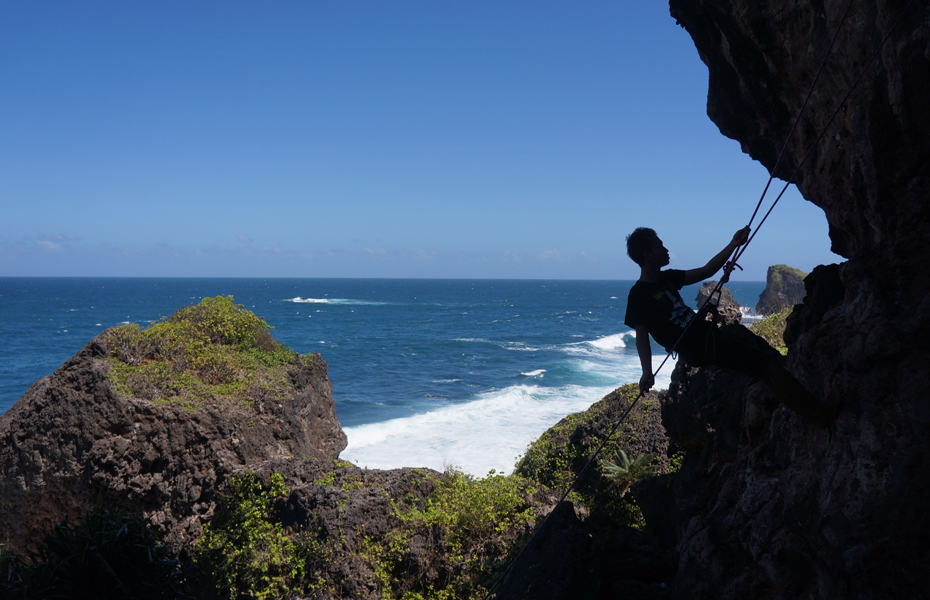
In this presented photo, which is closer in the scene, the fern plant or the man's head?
the man's head

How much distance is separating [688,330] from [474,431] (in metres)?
18.4

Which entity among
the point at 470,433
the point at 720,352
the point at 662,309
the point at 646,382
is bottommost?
the point at 470,433

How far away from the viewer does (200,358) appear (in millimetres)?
10117

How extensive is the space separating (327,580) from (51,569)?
288 cm

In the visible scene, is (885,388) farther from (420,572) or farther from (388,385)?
(388,385)

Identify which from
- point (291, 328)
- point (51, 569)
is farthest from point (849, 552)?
point (291, 328)

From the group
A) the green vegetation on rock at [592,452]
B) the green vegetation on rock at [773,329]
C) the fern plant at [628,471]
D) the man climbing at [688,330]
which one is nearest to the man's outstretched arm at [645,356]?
the man climbing at [688,330]

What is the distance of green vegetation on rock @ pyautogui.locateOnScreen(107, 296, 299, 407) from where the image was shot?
30.0ft

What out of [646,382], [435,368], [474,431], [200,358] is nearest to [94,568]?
[200,358]

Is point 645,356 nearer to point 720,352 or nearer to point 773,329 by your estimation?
point 720,352

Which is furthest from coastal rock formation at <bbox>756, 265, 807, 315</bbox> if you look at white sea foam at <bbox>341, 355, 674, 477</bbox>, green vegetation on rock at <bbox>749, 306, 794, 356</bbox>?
green vegetation on rock at <bbox>749, 306, 794, 356</bbox>

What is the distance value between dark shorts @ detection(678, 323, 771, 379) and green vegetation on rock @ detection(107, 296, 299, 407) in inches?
296

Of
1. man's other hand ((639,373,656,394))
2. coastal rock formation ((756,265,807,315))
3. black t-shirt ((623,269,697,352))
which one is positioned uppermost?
coastal rock formation ((756,265,807,315))

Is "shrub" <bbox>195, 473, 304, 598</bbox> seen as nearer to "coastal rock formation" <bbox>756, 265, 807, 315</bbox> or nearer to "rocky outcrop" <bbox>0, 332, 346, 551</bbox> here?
"rocky outcrop" <bbox>0, 332, 346, 551</bbox>
